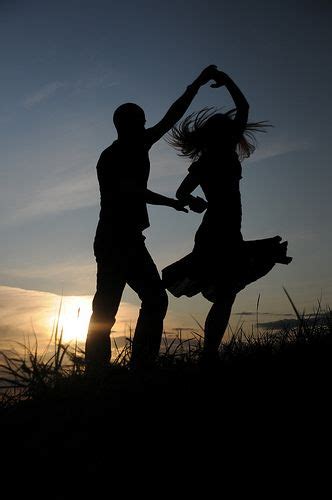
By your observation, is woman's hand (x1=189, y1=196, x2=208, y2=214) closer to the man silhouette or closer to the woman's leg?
the man silhouette

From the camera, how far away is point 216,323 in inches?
169

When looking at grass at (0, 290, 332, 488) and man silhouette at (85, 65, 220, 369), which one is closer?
grass at (0, 290, 332, 488)

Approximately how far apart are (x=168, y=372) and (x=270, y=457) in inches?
59.7

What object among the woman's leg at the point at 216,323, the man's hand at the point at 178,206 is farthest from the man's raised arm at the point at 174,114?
the woman's leg at the point at 216,323

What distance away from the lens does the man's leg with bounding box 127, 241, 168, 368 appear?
4461 mm

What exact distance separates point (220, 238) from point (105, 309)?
115cm

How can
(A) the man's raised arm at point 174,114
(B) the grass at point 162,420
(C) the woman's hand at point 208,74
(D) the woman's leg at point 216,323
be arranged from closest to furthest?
1. (B) the grass at point 162,420
2. (D) the woman's leg at point 216,323
3. (A) the man's raised arm at point 174,114
4. (C) the woman's hand at point 208,74

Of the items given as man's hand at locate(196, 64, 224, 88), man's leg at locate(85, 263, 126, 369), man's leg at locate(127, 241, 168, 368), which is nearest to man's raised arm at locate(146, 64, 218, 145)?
man's hand at locate(196, 64, 224, 88)

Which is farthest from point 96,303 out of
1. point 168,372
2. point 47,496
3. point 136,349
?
point 47,496

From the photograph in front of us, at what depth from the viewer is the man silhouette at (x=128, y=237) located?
4.50 meters

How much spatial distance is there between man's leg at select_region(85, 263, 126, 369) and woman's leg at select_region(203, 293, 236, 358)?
817 millimetres

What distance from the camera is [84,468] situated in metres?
2.52

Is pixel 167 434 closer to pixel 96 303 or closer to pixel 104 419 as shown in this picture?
pixel 104 419

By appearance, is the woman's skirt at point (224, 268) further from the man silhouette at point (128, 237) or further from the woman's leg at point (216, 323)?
the man silhouette at point (128, 237)
